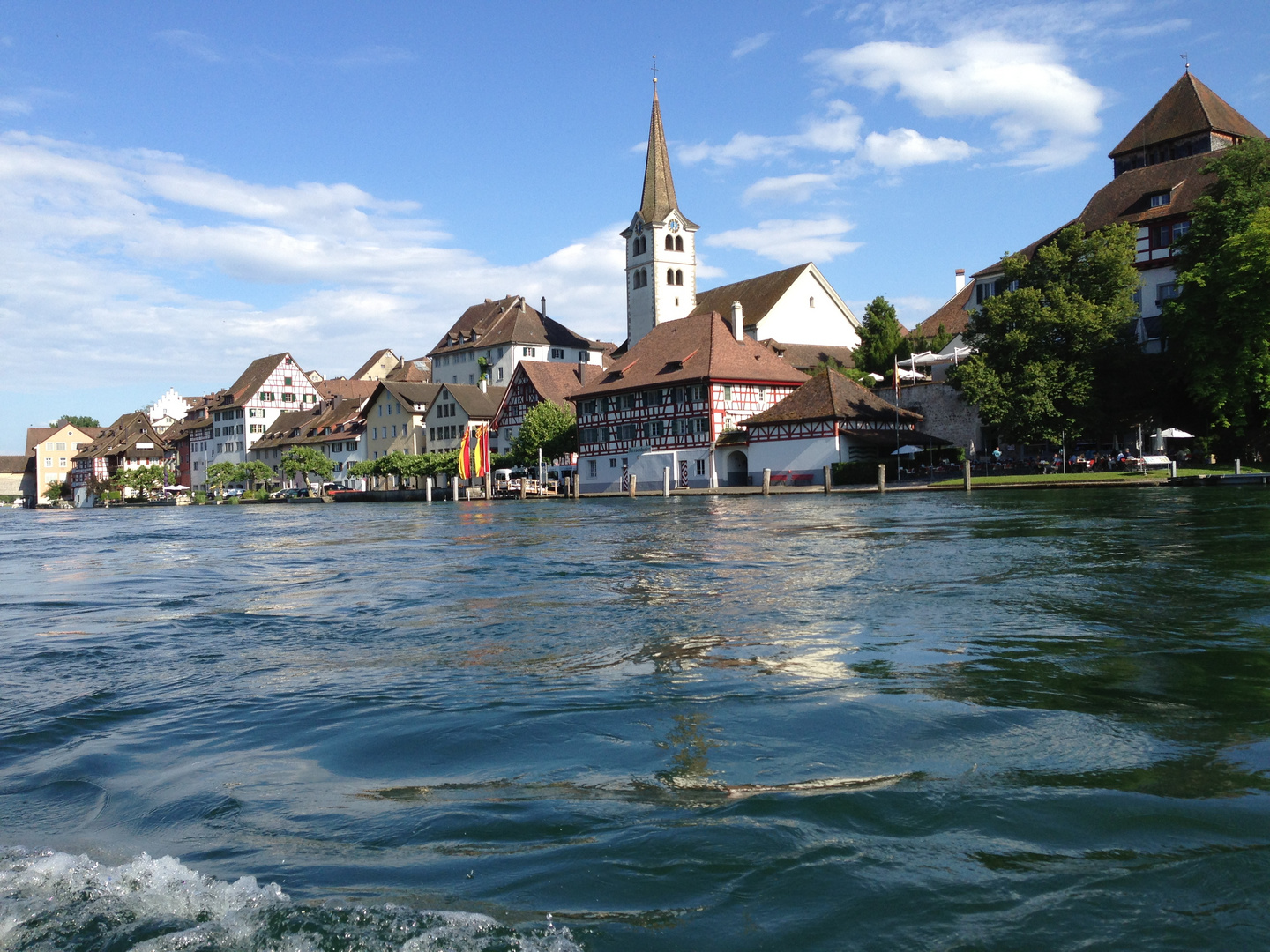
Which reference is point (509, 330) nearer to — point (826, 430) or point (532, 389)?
point (532, 389)

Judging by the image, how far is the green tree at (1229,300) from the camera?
3969 centimetres

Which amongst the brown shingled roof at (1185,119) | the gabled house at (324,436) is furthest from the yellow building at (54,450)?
the brown shingled roof at (1185,119)

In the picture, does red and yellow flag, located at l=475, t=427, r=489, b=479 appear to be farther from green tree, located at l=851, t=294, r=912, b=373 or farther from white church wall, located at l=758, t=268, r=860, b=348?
green tree, located at l=851, t=294, r=912, b=373

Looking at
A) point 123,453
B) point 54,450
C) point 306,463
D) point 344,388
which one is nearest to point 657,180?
point 306,463

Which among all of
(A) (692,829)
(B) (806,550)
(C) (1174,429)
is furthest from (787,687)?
(C) (1174,429)

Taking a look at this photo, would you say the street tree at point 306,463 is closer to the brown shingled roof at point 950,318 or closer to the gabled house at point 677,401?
the gabled house at point 677,401

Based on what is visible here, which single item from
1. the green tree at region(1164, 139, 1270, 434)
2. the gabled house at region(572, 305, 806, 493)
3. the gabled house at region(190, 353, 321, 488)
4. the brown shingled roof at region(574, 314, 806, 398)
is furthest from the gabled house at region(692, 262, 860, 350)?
the gabled house at region(190, 353, 321, 488)

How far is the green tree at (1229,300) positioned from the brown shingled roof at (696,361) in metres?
23.9

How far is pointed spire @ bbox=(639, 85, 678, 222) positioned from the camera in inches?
3533

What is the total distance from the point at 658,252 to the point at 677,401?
98.4 ft


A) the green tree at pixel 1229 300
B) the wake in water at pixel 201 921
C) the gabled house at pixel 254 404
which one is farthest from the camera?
the gabled house at pixel 254 404

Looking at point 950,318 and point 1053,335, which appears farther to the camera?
point 950,318

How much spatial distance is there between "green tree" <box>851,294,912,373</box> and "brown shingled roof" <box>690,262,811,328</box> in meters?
13.7

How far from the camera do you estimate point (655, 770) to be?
5.32m
